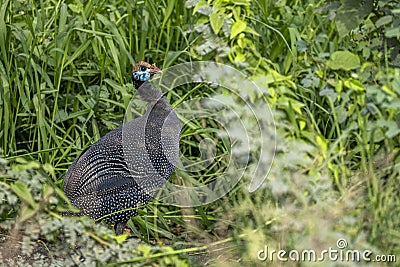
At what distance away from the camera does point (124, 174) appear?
4.40m

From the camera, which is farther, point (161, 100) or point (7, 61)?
point (7, 61)

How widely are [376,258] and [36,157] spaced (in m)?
2.15

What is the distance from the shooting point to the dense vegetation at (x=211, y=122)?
351 centimetres

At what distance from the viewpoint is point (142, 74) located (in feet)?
15.2

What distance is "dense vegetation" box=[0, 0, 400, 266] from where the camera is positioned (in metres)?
3.51

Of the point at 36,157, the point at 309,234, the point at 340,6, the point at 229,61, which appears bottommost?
the point at 36,157

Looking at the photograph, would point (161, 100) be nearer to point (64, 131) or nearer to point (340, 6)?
point (64, 131)

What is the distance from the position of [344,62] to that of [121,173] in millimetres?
1198

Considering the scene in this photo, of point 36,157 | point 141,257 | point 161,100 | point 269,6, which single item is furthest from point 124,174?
point 269,6

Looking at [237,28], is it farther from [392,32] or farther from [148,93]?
[148,93]

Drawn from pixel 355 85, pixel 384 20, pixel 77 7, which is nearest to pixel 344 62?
pixel 355 85

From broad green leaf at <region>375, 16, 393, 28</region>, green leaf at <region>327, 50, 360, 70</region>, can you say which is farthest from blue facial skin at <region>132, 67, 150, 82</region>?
broad green leaf at <region>375, 16, 393, 28</region>

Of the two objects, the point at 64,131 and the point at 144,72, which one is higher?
the point at 144,72
